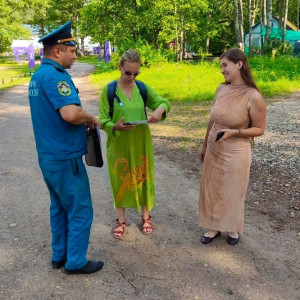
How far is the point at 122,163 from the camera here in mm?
3484

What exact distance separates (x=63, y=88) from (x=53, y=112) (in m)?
0.20

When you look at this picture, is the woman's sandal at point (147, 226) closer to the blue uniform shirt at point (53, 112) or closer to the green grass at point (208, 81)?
the blue uniform shirt at point (53, 112)

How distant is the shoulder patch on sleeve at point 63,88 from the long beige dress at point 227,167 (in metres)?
1.47

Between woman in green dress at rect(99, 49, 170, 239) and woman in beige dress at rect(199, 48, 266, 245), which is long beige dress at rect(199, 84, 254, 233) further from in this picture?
woman in green dress at rect(99, 49, 170, 239)

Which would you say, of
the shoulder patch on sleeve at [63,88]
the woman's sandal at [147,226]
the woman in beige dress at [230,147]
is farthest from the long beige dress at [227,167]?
the shoulder patch on sleeve at [63,88]

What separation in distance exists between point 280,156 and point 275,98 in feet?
20.1

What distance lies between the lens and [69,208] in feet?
9.35

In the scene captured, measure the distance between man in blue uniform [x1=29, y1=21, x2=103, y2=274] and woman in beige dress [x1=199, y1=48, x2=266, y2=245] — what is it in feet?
4.11

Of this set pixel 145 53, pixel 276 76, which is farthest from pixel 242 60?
pixel 145 53

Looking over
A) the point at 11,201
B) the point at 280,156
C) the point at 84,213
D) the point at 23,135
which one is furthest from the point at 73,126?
the point at 23,135

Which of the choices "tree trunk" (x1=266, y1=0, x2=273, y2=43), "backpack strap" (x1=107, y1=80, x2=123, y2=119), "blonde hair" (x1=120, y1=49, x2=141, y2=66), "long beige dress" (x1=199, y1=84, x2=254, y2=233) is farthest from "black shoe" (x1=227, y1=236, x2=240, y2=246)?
"tree trunk" (x1=266, y1=0, x2=273, y2=43)

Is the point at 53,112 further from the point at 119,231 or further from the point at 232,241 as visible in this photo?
the point at 232,241

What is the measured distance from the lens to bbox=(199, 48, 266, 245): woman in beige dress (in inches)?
119

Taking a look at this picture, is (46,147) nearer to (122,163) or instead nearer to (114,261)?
(122,163)
